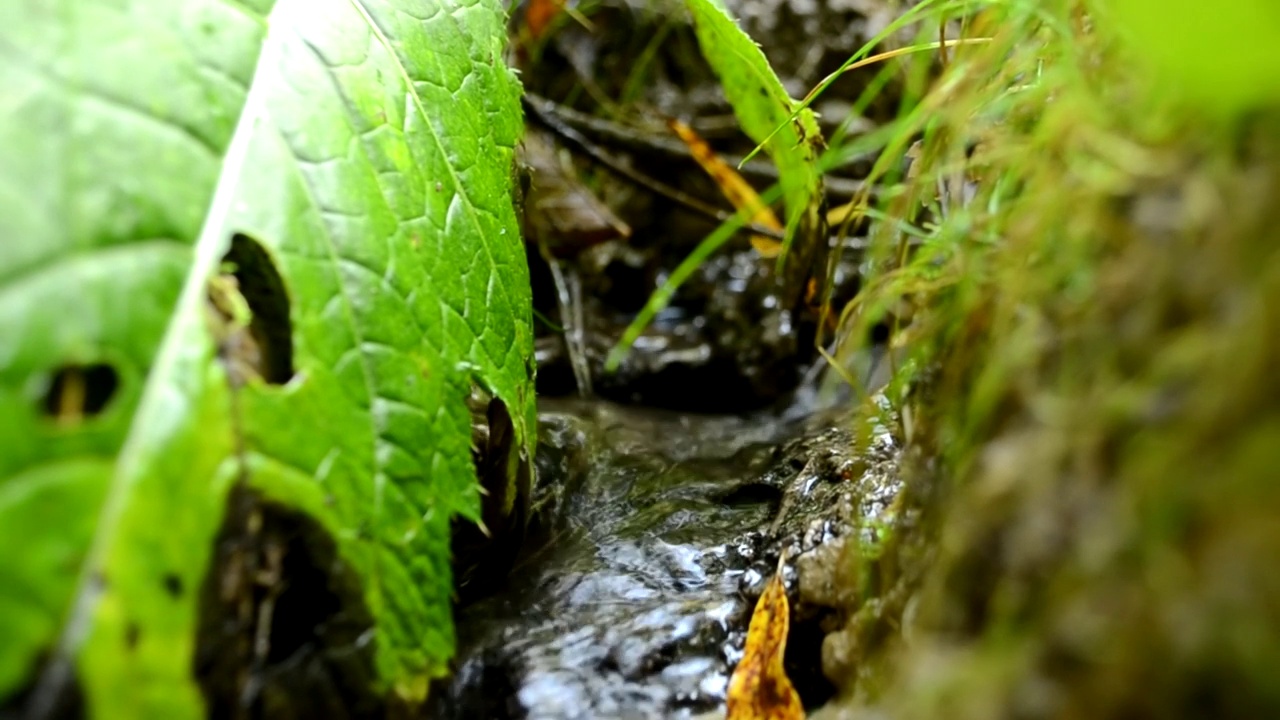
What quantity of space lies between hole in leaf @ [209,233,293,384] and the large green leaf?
18 mm

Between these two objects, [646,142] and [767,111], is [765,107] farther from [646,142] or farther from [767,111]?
[646,142]

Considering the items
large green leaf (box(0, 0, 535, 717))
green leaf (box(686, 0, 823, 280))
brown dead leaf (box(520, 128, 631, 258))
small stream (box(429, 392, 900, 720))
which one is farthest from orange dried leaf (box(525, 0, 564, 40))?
large green leaf (box(0, 0, 535, 717))

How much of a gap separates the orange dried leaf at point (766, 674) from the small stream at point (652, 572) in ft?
0.10

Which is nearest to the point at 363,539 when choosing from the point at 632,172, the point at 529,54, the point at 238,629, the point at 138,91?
the point at 238,629

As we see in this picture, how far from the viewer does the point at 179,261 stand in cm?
77

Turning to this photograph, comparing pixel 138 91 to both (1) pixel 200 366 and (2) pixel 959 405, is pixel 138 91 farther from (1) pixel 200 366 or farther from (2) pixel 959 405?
(2) pixel 959 405

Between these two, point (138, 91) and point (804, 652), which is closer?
point (138, 91)

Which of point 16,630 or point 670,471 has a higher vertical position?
point 16,630

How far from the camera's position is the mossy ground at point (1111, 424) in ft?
1.54

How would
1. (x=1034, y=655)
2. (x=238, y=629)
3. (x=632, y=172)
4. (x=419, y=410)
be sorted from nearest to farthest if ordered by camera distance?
(x=1034, y=655) → (x=238, y=629) → (x=419, y=410) → (x=632, y=172)

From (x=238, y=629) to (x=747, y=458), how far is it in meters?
1.04

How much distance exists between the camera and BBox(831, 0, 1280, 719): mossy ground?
47cm

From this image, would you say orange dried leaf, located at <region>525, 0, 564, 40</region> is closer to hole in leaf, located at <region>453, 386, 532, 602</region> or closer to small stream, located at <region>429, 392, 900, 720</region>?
small stream, located at <region>429, 392, 900, 720</region>

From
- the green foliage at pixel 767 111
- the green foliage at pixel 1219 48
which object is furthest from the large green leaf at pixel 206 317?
the green foliage at pixel 1219 48
